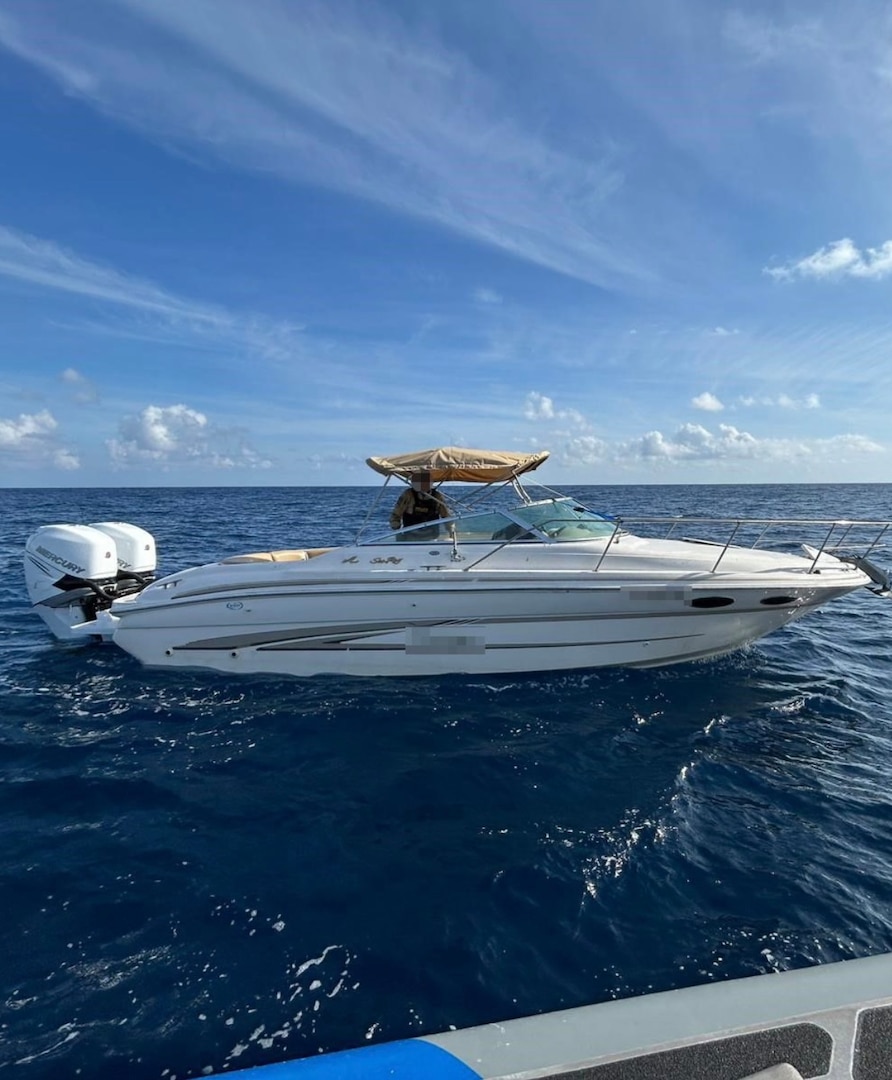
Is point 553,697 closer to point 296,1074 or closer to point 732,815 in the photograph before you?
point 732,815

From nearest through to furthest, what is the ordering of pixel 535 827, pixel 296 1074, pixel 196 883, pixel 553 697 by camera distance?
pixel 296 1074
pixel 196 883
pixel 535 827
pixel 553 697

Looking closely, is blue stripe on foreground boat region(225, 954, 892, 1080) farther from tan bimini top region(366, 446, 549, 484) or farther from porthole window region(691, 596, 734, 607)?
tan bimini top region(366, 446, 549, 484)

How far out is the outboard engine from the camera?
27.4 ft

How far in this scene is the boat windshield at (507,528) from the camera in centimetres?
763

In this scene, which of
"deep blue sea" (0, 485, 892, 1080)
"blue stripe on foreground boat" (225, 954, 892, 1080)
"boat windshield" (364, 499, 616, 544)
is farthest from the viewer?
"boat windshield" (364, 499, 616, 544)

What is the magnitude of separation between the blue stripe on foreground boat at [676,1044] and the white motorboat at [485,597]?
4936mm

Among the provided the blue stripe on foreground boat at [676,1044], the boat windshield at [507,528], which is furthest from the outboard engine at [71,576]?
the blue stripe on foreground boat at [676,1044]

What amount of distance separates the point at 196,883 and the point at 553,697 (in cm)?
413

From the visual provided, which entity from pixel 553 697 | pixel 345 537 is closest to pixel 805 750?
pixel 553 697

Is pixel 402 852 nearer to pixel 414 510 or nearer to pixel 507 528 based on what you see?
pixel 507 528

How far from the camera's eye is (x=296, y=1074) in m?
2.02

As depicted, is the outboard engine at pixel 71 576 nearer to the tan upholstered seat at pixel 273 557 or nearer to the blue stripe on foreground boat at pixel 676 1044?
the tan upholstered seat at pixel 273 557

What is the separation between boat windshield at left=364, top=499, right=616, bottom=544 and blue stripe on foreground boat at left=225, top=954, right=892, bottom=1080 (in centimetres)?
561

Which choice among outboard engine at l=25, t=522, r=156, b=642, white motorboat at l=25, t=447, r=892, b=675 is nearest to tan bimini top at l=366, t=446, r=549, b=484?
white motorboat at l=25, t=447, r=892, b=675
